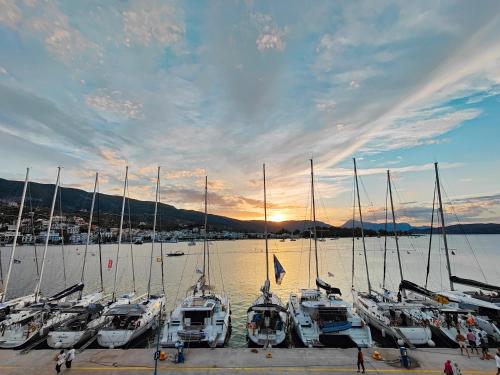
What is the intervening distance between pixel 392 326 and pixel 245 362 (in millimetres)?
13356

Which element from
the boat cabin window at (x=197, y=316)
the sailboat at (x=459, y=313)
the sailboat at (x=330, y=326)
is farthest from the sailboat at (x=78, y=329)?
the sailboat at (x=459, y=313)

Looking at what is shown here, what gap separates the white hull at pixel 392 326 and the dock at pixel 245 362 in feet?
6.23

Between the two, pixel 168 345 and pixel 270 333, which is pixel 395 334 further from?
pixel 168 345

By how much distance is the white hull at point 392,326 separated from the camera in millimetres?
21219

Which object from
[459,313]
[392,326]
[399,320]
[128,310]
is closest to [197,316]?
[128,310]

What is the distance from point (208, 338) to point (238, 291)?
107ft

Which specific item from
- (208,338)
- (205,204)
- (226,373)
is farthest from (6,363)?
(205,204)

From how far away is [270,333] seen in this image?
2169 cm

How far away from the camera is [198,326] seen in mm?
22906

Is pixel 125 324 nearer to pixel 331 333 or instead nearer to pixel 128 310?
pixel 128 310

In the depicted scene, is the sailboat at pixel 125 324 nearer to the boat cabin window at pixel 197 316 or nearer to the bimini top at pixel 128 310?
the bimini top at pixel 128 310

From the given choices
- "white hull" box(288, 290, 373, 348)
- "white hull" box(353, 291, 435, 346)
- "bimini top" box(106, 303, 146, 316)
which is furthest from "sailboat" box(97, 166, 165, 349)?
"white hull" box(353, 291, 435, 346)

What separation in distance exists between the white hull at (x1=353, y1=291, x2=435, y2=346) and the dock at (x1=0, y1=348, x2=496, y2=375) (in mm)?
1898

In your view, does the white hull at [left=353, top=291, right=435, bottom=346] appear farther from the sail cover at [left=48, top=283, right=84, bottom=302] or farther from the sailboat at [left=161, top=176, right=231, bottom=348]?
the sail cover at [left=48, top=283, right=84, bottom=302]
